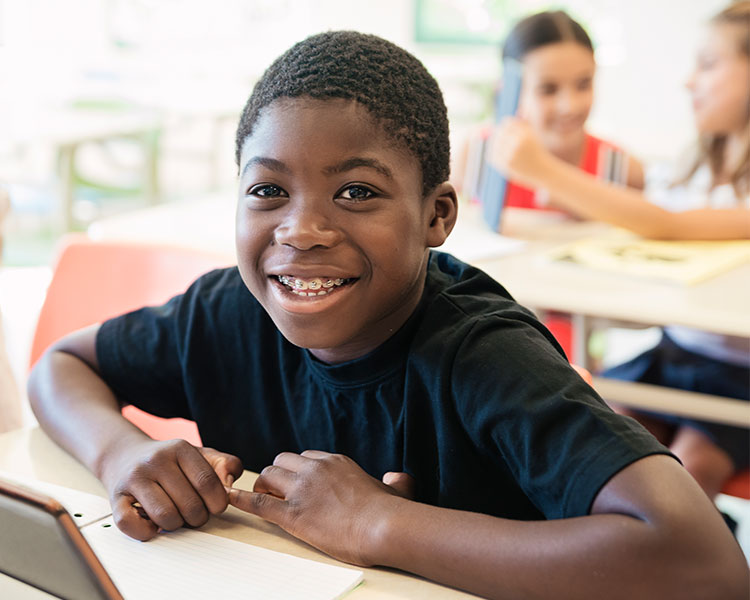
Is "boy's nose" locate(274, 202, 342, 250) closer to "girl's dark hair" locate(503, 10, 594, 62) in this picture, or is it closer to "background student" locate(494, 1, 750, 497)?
"background student" locate(494, 1, 750, 497)

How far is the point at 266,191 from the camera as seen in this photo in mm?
841

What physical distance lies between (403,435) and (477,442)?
11 centimetres

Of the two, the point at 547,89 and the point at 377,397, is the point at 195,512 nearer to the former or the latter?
the point at 377,397

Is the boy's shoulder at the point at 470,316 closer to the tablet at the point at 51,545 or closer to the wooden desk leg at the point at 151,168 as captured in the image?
the tablet at the point at 51,545

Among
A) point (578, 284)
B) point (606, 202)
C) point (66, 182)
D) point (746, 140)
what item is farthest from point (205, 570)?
point (66, 182)

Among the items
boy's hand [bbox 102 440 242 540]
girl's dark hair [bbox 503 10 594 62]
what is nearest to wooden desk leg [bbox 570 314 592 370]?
girl's dark hair [bbox 503 10 594 62]

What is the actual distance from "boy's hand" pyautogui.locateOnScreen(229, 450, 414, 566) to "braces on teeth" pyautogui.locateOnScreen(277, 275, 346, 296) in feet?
0.47

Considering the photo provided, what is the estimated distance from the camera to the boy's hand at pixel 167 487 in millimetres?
742

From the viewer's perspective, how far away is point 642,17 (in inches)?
198

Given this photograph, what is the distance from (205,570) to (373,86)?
416mm

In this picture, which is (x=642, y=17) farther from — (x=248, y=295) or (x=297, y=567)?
(x=297, y=567)

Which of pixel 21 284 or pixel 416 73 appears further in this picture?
pixel 21 284

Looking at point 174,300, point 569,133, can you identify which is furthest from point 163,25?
point 174,300

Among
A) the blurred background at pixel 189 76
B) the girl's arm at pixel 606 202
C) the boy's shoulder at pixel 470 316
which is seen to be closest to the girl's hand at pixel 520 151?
the girl's arm at pixel 606 202
